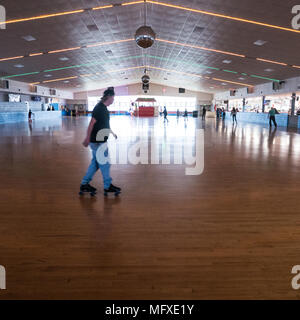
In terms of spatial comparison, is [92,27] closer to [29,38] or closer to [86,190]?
[29,38]

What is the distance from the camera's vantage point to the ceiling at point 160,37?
9.13m

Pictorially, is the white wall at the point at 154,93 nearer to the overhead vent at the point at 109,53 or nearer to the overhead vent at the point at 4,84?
the overhead vent at the point at 4,84

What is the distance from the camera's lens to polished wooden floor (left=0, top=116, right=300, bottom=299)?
66.4 inches

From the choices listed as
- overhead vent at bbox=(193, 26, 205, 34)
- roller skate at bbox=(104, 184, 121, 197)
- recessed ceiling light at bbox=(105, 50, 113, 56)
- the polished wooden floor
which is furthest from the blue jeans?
recessed ceiling light at bbox=(105, 50, 113, 56)

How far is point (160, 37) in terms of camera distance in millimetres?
14594

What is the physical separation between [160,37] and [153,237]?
1438 cm

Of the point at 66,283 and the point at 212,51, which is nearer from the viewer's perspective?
the point at 66,283

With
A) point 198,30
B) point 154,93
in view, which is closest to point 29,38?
point 198,30

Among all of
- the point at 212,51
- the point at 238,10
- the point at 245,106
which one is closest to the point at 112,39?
the point at 212,51

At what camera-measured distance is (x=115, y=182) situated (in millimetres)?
4031

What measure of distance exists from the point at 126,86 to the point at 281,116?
24.3 meters

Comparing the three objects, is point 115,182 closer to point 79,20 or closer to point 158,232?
point 158,232

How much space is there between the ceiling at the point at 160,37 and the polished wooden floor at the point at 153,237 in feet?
23.7
